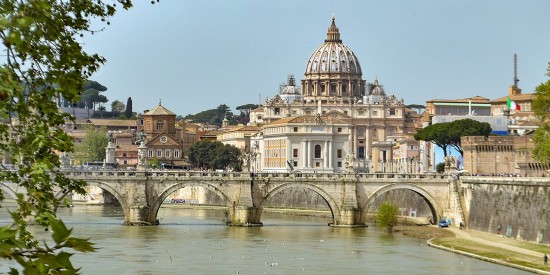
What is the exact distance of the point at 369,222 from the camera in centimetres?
8038

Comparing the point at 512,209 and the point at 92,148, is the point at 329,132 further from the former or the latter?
the point at 512,209

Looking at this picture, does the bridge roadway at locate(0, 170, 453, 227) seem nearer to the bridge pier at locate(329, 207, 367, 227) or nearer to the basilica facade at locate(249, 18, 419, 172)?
the bridge pier at locate(329, 207, 367, 227)

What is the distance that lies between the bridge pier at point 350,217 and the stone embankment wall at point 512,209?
21.0ft

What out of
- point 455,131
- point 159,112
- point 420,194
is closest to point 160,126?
point 159,112

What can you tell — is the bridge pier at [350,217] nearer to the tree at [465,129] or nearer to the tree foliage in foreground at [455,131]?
the tree foliage in foreground at [455,131]

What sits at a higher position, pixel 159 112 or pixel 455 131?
pixel 159 112

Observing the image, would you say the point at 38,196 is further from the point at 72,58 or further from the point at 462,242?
the point at 462,242

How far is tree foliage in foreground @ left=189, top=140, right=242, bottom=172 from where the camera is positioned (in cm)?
13712

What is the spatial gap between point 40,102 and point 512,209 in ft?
161

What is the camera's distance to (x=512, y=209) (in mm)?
60500

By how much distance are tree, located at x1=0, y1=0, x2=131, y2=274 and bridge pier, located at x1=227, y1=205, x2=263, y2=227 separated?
5788cm

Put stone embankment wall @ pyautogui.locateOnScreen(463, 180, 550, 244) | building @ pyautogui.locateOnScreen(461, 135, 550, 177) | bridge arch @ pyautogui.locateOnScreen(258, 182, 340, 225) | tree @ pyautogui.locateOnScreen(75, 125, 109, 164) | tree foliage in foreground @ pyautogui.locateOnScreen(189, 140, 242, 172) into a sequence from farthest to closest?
tree @ pyautogui.locateOnScreen(75, 125, 109, 164), tree foliage in foreground @ pyautogui.locateOnScreen(189, 140, 242, 172), building @ pyautogui.locateOnScreen(461, 135, 550, 177), bridge arch @ pyautogui.locateOnScreen(258, 182, 340, 225), stone embankment wall @ pyautogui.locateOnScreen(463, 180, 550, 244)

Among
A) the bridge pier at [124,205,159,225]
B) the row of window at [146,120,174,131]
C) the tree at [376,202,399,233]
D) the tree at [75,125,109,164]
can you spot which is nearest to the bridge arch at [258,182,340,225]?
the tree at [376,202,399,233]

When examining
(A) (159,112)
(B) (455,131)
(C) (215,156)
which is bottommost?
(C) (215,156)
